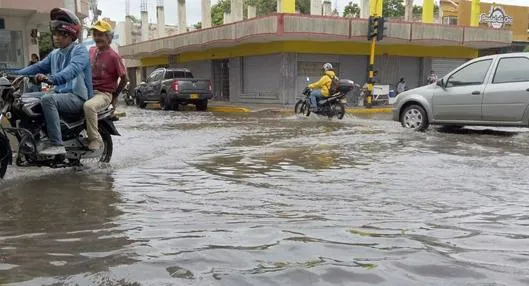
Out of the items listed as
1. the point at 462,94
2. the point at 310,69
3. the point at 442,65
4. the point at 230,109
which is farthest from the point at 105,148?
the point at 442,65

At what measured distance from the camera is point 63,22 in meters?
5.95

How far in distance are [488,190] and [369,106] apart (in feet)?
57.2

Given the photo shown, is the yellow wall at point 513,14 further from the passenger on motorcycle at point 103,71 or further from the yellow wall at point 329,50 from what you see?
the passenger on motorcycle at point 103,71

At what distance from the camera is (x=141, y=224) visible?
4039 millimetres

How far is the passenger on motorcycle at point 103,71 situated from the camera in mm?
6414

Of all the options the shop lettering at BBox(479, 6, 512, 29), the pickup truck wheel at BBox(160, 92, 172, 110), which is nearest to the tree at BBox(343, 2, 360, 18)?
the shop lettering at BBox(479, 6, 512, 29)

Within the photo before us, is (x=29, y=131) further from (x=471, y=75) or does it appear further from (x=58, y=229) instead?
(x=471, y=75)

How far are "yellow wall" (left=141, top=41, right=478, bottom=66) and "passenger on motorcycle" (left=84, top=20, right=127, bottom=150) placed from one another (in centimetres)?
1780

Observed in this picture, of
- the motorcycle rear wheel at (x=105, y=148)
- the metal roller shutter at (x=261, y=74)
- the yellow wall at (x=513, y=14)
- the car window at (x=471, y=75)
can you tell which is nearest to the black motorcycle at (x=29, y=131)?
the motorcycle rear wheel at (x=105, y=148)

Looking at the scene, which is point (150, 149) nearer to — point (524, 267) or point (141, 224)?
point (141, 224)

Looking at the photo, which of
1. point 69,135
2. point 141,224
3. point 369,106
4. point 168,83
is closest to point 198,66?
point 168,83

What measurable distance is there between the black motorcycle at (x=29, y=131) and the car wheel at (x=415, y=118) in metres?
7.79

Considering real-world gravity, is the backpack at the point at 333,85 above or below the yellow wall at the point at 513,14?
below

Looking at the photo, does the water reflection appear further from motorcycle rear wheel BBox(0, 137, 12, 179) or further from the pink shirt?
the pink shirt
